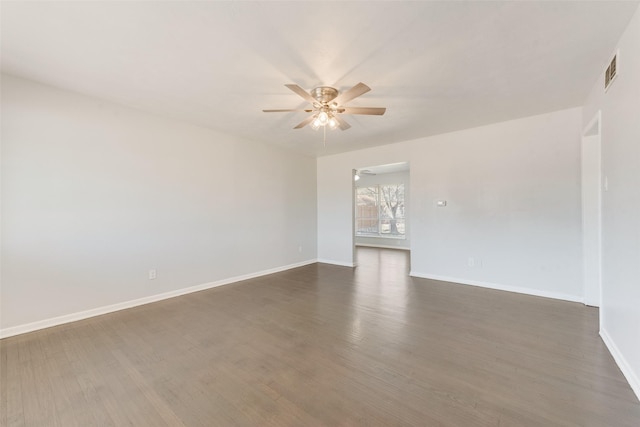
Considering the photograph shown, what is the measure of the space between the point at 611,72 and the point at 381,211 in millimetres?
6827

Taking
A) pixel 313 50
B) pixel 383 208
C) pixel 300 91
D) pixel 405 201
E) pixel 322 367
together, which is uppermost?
pixel 313 50

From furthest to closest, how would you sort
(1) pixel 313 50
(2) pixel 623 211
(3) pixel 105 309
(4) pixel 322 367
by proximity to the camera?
(3) pixel 105 309 < (1) pixel 313 50 < (4) pixel 322 367 < (2) pixel 623 211

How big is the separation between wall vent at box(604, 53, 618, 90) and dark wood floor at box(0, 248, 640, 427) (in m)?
2.39

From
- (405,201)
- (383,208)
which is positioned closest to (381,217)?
(383,208)

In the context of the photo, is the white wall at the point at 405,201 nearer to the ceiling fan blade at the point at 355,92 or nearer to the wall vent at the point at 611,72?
the wall vent at the point at 611,72

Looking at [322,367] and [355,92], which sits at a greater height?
[355,92]

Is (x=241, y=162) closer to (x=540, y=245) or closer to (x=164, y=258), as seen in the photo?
(x=164, y=258)

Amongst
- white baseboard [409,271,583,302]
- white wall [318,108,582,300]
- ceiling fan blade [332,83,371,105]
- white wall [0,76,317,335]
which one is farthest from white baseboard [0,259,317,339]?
white wall [318,108,582,300]

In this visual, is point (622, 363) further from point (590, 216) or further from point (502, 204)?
point (502, 204)

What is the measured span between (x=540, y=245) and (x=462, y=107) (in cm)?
232

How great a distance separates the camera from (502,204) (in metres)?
3.98

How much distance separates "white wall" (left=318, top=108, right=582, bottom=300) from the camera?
351 centimetres

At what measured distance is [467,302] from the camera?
136 inches

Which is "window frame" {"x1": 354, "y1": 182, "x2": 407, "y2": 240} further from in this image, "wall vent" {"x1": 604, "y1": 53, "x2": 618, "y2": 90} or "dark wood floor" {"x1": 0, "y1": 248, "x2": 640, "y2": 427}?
"wall vent" {"x1": 604, "y1": 53, "x2": 618, "y2": 90}
